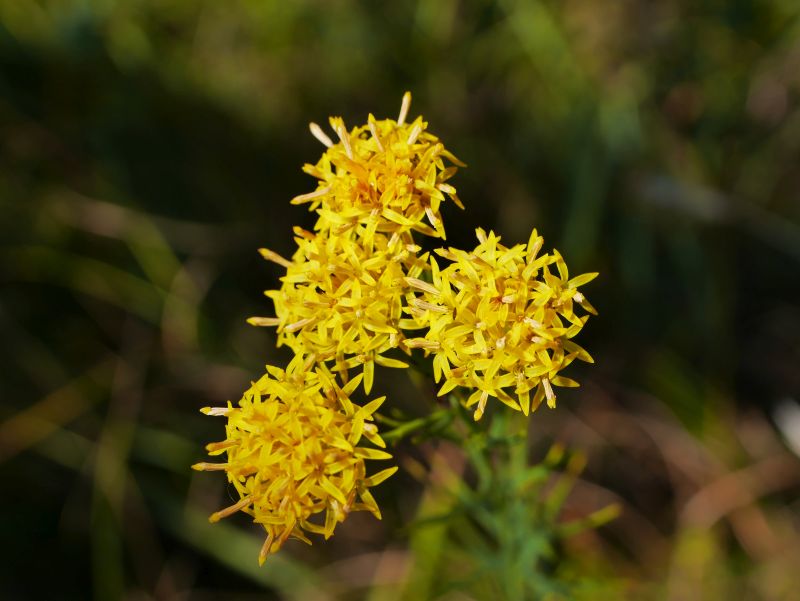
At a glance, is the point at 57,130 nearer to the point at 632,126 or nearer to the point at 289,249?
the point at 289,249

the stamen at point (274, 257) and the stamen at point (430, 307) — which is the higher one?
the stamen at point (274, 257)

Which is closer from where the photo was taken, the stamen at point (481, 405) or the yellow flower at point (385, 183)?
the stamen at point (481, 405)

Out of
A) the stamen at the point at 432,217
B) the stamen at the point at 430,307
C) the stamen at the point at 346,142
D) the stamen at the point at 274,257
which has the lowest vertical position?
the stamen at the point at 430,307

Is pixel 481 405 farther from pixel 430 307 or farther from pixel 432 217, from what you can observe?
pixel 432 217

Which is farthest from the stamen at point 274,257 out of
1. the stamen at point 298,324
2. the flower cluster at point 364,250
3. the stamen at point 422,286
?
the stamen at point 422,286

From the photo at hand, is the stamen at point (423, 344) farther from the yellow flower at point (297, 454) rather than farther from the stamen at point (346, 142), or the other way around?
the stamen at point (346, 142)

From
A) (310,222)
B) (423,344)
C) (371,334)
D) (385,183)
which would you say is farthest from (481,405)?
(310,222)
